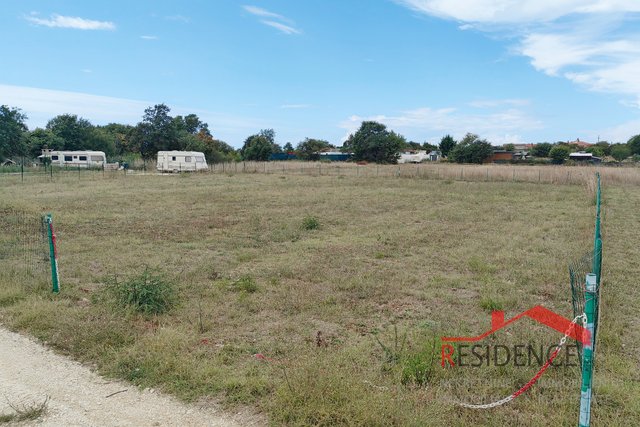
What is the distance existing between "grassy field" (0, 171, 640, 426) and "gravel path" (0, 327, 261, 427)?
156 millimetres

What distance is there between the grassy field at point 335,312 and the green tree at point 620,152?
79.3 metres

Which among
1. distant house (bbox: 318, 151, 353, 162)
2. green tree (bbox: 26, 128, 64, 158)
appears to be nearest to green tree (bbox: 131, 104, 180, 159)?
green tree (bbox: 26, 128, 64, 158)

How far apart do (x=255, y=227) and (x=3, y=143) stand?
1861 inches

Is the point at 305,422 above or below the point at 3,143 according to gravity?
below

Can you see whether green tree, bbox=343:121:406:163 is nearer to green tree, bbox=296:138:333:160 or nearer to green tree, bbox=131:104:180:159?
green tree, bbox=296:138:333:160

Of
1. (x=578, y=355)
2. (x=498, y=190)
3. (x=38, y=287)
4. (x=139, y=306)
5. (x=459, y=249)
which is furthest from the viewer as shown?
(x=498, y=190)

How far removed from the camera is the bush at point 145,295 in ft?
16.9

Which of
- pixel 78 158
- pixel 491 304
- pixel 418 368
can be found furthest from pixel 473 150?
pixel 418 368

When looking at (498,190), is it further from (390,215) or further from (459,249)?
(459,249)

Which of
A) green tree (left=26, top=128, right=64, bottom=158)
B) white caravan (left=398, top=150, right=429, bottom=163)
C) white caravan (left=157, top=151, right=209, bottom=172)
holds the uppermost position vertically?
green tree (left=26, top=128, right=64, bottom=158)

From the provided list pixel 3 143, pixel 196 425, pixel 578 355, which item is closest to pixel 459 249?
pixel 578 355

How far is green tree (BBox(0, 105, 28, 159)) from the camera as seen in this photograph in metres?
45.3

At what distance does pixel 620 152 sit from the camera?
78.7m

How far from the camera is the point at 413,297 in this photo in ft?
20.0
